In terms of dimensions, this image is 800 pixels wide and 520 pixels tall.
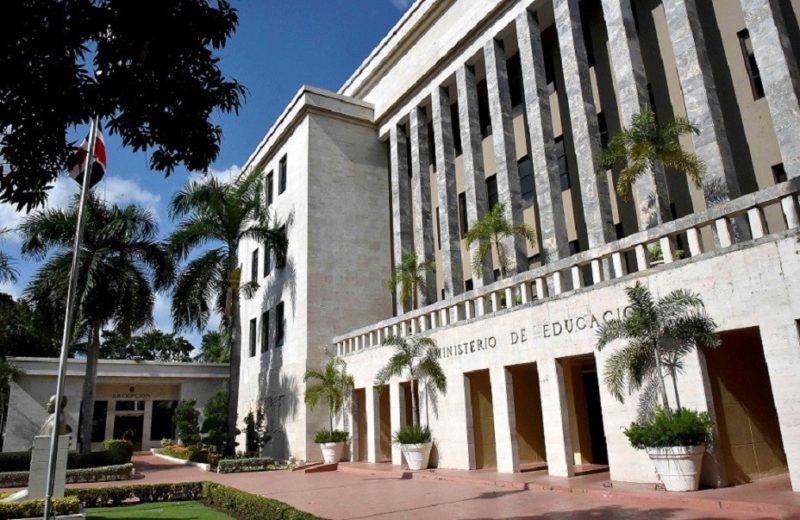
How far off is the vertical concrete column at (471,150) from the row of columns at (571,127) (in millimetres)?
41

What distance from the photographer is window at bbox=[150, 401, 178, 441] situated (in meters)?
41.9

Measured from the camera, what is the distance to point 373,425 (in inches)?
790

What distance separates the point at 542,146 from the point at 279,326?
A: 48.6ft

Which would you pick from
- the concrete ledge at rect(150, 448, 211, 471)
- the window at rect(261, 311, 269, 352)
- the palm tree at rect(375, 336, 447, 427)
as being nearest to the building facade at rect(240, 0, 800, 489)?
the window at rect(261, 311, 269, 352)

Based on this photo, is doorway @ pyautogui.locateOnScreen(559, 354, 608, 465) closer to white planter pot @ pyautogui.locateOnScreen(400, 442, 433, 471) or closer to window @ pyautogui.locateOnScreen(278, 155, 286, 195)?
white planter pot @ pyautogui.locateOnScreen(400, 442, 433, 471)

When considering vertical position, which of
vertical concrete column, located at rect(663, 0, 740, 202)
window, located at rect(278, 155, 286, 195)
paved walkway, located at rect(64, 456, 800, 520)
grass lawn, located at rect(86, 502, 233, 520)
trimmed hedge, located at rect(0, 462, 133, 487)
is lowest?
grass lawn, located at rect(86, 502, 233, 520)

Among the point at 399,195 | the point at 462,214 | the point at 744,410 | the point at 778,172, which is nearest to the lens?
the point at 744,410

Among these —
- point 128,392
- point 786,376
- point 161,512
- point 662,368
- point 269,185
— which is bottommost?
point 161,512

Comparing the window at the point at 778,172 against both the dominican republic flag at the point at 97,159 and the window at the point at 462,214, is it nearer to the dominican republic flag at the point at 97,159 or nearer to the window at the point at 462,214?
the window at the point at 462,214

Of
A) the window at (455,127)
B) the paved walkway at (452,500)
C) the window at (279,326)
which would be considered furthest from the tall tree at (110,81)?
the window at (279,326)

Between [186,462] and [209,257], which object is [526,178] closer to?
[209,257]

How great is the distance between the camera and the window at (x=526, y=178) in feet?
68.6

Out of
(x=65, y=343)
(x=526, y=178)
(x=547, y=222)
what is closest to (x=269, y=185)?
(x=526, y=178)

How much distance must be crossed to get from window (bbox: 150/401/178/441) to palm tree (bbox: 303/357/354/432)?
80.5 feet
